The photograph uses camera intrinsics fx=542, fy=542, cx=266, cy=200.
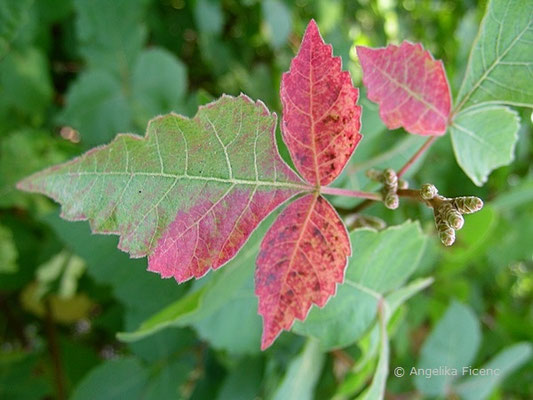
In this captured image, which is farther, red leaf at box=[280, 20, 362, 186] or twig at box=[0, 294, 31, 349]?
twig at box=[0, 294, 31, 349]

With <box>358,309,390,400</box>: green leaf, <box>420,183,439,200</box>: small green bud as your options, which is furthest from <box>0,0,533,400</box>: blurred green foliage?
<box>420,183,439,200</box>: small green bud

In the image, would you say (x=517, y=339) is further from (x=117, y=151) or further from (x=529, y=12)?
(x=117, y=151)

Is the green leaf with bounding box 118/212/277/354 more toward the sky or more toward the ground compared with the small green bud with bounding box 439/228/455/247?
more toward the ground

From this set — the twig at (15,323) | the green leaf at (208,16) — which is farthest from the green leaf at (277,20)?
the twig at (15,323)

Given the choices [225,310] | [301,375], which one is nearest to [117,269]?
[225,310]

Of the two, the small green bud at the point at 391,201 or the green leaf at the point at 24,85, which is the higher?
the small green bud at the point at 391,201

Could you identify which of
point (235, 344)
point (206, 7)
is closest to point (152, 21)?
point (206, 7)

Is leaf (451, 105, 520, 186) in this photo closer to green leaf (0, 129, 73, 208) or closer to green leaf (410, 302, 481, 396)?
green leaf (410, 302, 481, 396)

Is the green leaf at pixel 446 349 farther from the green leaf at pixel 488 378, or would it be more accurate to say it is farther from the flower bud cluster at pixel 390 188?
the flower bud cluster at pixel 390 188
